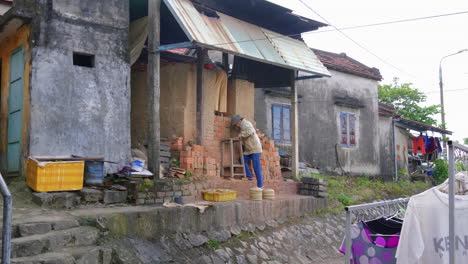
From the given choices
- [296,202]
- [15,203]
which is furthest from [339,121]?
[15,203]

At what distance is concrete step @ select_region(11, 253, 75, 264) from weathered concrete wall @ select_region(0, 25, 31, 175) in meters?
2.91

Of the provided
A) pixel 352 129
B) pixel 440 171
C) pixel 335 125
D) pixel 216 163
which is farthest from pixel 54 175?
pixel 440 171

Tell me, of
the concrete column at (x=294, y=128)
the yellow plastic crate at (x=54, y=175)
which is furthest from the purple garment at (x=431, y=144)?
the yellow plastic crate at (x=54, y=175)

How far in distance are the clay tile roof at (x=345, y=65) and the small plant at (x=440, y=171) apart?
14.8 ft

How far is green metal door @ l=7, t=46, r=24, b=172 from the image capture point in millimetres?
7984

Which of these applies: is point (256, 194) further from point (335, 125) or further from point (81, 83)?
point (335, 125)

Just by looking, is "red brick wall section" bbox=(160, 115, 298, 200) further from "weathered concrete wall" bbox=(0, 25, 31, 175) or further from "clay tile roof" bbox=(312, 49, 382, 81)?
"clay tile roof" bbox=(312, 49, 382, 81)

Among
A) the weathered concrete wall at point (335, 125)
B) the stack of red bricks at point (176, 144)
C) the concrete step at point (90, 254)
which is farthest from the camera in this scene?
the weathered concrete wall at point (335, 125)

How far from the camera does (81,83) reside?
8070 millimetres

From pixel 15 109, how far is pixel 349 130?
12331mm

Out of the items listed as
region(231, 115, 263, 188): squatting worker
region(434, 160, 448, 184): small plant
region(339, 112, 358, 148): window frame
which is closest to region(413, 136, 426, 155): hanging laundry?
region(434, 160, 448, 184): small plant

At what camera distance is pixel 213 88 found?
35.2 feet

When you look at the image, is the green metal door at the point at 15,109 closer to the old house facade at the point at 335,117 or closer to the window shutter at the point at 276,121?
the old house facade at the point at 335,117

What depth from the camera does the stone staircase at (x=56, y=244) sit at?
5133 millimetres
